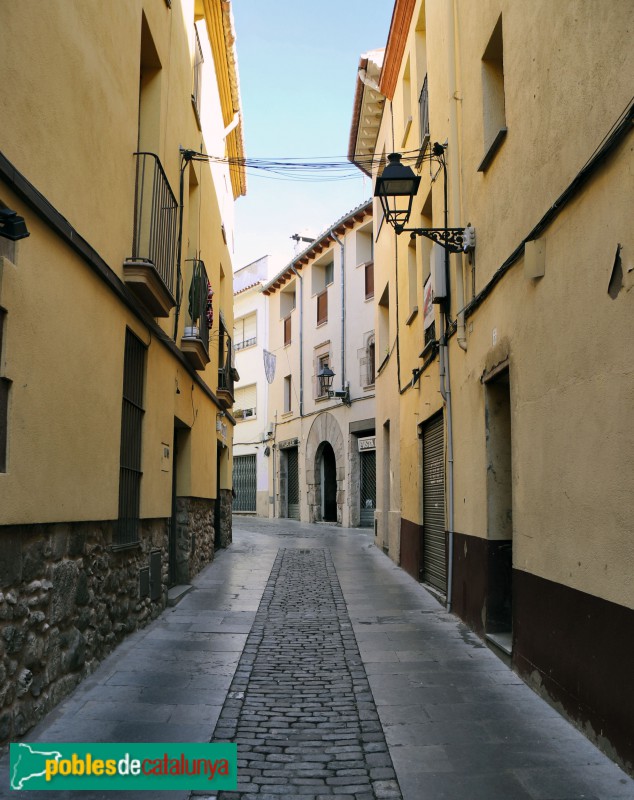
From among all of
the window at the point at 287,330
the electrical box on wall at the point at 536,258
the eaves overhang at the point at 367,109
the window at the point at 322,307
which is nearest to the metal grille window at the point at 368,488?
the window at the point at 322,307

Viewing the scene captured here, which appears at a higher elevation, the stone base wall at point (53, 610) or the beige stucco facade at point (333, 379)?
the beige stucco facade at point (333, 379)

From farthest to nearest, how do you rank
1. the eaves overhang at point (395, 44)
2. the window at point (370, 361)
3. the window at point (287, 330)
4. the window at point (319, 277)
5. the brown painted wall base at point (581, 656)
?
the window at point (287, 330) < the window at point (319, 277) < the window at point (370, 361) < the eaves overhang at point (395, 44) < the brown painted wall base at point (581, 656)

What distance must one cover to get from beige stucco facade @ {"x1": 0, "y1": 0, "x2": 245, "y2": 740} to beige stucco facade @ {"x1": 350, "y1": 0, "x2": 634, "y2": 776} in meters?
3.07

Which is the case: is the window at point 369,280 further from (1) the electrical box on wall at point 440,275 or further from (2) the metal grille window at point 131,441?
(2) the metal grille window at point 131,441

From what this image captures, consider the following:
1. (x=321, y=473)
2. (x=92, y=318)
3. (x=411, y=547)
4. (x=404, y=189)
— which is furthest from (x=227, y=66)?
(x=321, y=473)

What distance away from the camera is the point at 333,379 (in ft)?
82.4

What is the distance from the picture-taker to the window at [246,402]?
111 ft

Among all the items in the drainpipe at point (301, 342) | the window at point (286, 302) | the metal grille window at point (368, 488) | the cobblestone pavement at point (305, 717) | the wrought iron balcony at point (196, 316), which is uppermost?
the window at point (286, 302)

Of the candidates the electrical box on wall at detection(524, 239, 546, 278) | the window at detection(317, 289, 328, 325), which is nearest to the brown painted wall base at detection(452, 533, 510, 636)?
the electrical box on wall at detection(524, 239, 546, 278)

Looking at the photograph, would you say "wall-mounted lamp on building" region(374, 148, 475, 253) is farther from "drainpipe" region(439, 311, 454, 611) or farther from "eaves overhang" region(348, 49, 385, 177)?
"eaves overhang" region(348, 49, 385, 177)

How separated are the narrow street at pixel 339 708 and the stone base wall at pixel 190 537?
5.39ft

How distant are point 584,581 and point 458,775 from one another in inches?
49.6

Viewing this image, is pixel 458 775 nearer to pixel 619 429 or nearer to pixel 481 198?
pixel 619 429

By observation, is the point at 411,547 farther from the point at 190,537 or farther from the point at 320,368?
the point at 320,368
